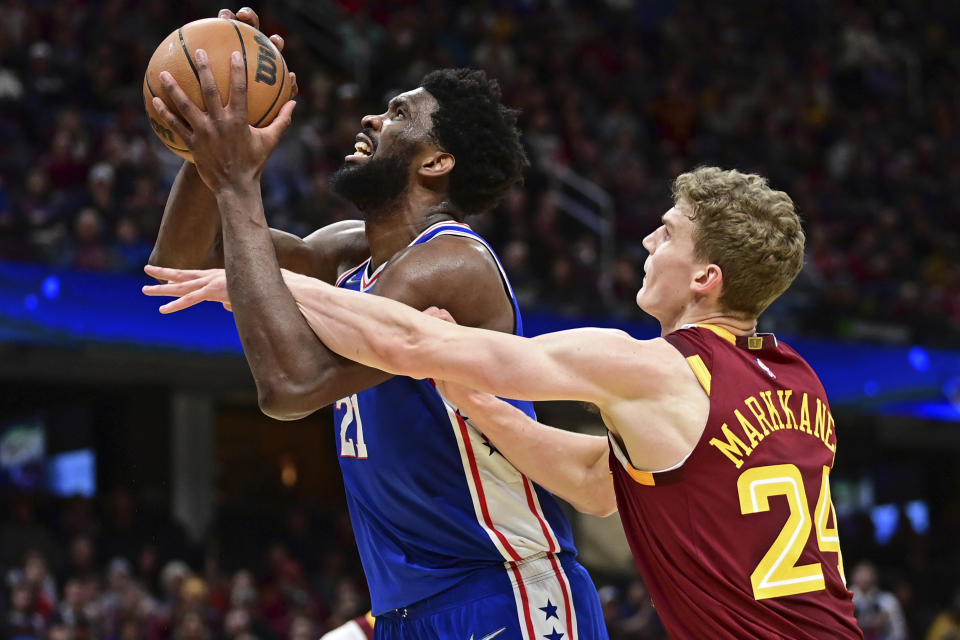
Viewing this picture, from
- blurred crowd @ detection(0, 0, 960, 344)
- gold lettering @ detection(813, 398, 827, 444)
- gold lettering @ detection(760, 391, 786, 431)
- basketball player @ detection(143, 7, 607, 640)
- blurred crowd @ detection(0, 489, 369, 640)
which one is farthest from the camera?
blurred crowd @ detection(0, 0, 960, 344)

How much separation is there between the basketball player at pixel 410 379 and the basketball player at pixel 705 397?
0.18m

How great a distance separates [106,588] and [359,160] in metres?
7.60

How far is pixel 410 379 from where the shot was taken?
4.14 meters

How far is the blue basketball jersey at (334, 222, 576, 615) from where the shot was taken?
407 centimetres

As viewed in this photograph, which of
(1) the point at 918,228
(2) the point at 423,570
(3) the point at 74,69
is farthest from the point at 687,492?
(1) the point at 918,228

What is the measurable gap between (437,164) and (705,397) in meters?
1.45

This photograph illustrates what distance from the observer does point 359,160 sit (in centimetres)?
431

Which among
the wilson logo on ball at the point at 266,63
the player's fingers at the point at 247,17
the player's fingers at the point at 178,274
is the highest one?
the player's fingers at the point at 247,17

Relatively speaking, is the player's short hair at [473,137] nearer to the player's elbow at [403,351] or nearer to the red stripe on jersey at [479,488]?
the red stripe on jersey at [479,488]

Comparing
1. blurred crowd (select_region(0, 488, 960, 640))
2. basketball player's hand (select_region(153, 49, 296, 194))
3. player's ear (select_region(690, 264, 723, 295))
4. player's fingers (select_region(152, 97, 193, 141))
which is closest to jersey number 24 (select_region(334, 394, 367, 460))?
basketball player's hand (select_region(153, 49, 296, 194))

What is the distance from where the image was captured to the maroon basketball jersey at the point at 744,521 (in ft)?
10.6

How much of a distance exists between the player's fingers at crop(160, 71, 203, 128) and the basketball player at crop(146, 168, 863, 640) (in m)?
0.51

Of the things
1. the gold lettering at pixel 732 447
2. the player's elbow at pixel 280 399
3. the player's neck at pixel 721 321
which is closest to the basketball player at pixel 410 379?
the player's elbow at pixel 280 399

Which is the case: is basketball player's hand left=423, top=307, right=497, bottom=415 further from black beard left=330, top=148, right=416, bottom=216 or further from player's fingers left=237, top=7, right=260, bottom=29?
player's fingers left=237, top=7, right=260, bottom=29
